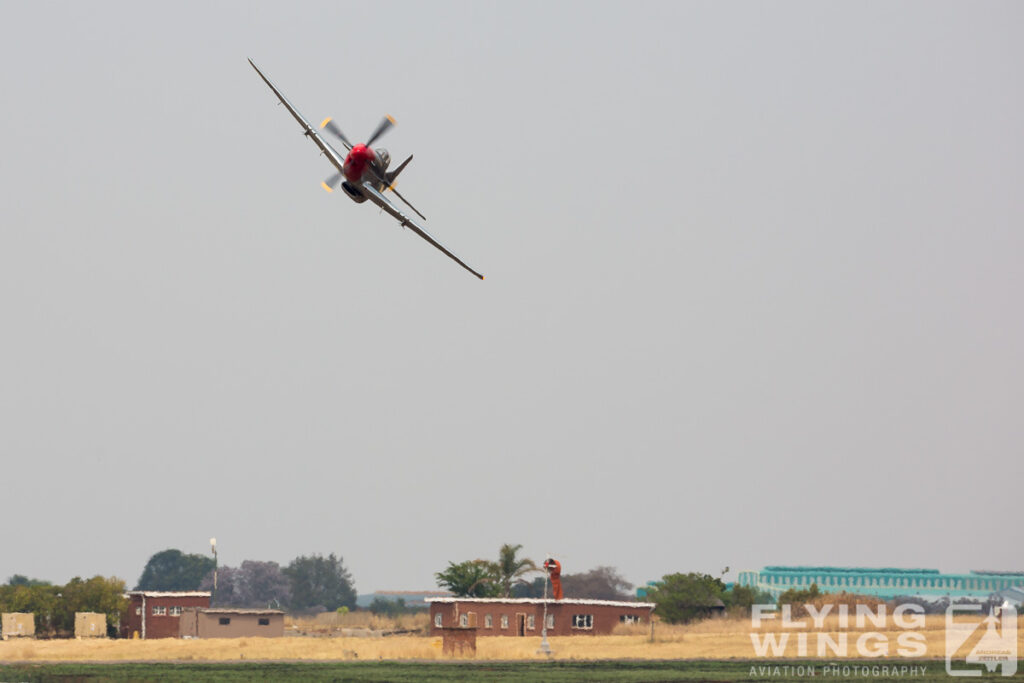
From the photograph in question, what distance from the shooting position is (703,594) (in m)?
123

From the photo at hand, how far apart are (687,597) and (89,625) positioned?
171 ft

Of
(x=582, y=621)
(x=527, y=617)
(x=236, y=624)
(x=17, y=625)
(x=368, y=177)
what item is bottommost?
(x=17, y=625)

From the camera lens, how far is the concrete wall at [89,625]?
375ft

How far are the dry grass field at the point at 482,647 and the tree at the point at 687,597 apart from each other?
17.4 metres


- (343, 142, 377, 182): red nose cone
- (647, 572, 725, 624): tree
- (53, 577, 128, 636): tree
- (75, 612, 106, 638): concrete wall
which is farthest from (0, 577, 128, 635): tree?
(343, 142, 377, 182): red nose cone

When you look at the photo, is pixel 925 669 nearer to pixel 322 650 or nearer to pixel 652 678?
pixel 652 678

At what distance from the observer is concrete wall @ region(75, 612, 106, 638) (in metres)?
114

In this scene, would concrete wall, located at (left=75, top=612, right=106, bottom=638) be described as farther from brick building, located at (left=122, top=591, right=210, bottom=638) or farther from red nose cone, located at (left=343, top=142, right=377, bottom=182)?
red nose cone, located at (left=343, top=142, right=377, bottom=182)

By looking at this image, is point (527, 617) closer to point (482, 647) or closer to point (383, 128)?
point (482, 647)

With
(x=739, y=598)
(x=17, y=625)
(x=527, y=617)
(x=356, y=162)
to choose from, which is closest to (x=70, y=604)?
(x=17, y=625)

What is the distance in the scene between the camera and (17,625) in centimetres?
11188

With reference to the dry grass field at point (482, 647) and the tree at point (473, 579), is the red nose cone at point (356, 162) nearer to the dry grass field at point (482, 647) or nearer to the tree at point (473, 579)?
the dry grass field at point (482, 647)

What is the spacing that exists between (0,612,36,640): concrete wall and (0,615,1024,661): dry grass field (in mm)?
10459

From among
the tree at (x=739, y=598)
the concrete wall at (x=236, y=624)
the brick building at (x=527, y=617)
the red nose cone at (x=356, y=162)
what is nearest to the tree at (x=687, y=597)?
the tree at (x=739, y=598)
